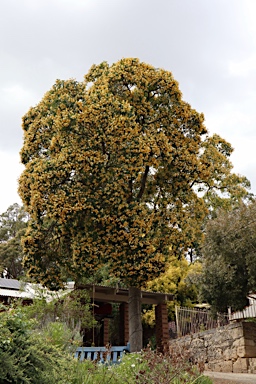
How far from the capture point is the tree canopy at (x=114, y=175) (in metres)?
9.19

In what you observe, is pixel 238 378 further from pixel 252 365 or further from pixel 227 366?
pixel 227 366

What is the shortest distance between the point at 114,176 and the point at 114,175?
0.02 meters

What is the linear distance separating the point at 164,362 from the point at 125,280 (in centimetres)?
429

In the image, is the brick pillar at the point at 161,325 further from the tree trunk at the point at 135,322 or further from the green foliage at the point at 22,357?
the green foliage at the point at 22,357

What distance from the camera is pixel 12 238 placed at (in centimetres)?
3303

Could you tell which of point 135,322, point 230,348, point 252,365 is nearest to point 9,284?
point 135,322

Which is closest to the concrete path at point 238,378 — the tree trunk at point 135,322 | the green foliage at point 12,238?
the tree trunk at point 135,322

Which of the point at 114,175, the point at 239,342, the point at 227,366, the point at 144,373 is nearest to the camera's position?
the point at 144,373

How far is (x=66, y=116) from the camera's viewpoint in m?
9.48

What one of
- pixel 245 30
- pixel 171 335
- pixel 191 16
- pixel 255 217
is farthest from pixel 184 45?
pixel 171 335

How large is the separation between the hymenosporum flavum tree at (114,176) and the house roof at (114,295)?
315 centimetres

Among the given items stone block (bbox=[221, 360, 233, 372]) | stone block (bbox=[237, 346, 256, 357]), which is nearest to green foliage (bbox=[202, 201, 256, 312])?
stone block (bbox=[237, 346, 256, 357])

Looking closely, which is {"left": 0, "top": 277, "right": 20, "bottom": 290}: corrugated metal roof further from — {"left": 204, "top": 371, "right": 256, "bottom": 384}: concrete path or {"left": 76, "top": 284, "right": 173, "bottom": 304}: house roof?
{"left": 204, "top": 371, "right": 256, "bottom": 384}: concrete path

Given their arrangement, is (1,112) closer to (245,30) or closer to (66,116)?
(66,116)
